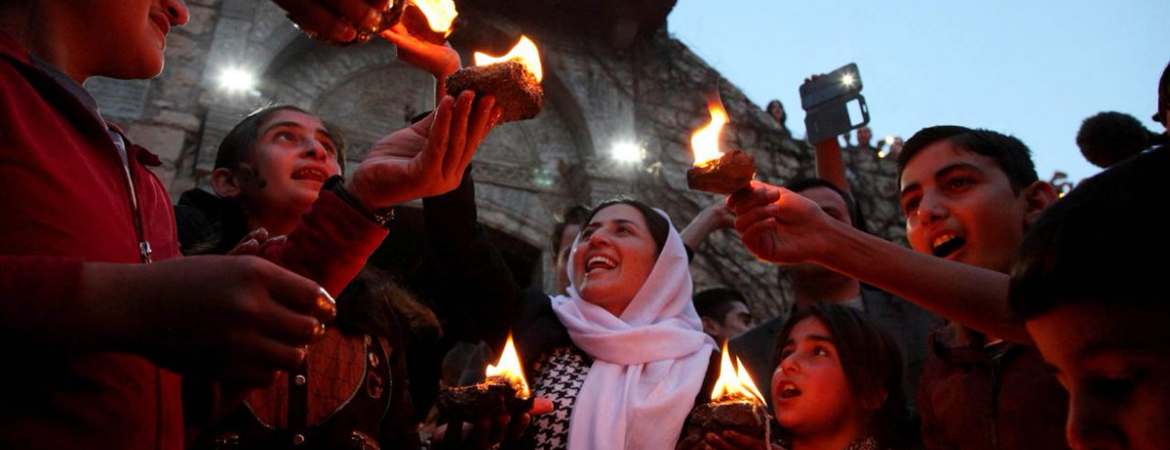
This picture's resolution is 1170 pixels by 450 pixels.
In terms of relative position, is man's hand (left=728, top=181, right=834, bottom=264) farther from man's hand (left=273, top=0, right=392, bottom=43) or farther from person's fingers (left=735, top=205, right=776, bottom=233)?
man's hand (left=273, top=0, right=392, bottom=43)

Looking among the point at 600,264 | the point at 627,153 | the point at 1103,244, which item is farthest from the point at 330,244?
the point at 627,153

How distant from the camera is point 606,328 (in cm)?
284

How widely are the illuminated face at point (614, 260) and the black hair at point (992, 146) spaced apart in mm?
1029

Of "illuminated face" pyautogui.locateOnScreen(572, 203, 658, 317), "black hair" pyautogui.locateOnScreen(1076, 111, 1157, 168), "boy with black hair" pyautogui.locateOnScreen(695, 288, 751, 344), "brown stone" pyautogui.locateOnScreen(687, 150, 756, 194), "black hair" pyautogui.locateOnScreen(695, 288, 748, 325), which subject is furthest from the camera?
"black hair" pyautogui.locateOnScreen(695, 288, 748, 325)

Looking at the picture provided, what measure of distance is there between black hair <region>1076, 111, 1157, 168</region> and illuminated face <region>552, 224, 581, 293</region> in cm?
238

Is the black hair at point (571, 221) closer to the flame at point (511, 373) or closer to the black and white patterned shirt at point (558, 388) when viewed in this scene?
the black and white patterned shirt at point (558, 388)

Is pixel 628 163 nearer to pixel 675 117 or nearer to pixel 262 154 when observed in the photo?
pixel 675 117

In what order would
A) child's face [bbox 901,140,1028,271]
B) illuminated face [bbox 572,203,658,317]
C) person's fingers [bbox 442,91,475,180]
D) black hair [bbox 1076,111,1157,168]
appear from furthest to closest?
black hair [bbox 1076,111,1157,168]
illuminated face [bbox 572,203,658,317]
child's face [bbox 901,140,1028,271]
person's fingers [bbox 442,91,475,180]

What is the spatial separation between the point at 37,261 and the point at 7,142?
1.11 ft

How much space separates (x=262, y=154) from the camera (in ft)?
8.95

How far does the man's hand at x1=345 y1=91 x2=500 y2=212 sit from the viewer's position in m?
1.68

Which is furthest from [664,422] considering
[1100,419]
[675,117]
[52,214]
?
[675,117]

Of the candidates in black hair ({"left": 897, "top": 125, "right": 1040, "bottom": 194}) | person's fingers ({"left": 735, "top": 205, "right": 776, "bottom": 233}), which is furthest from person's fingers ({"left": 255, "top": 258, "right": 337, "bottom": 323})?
black hair ({"left": 897, "top": 125, "right": 1040, "bottom": 194})

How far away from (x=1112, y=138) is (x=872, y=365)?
5.18 feet
